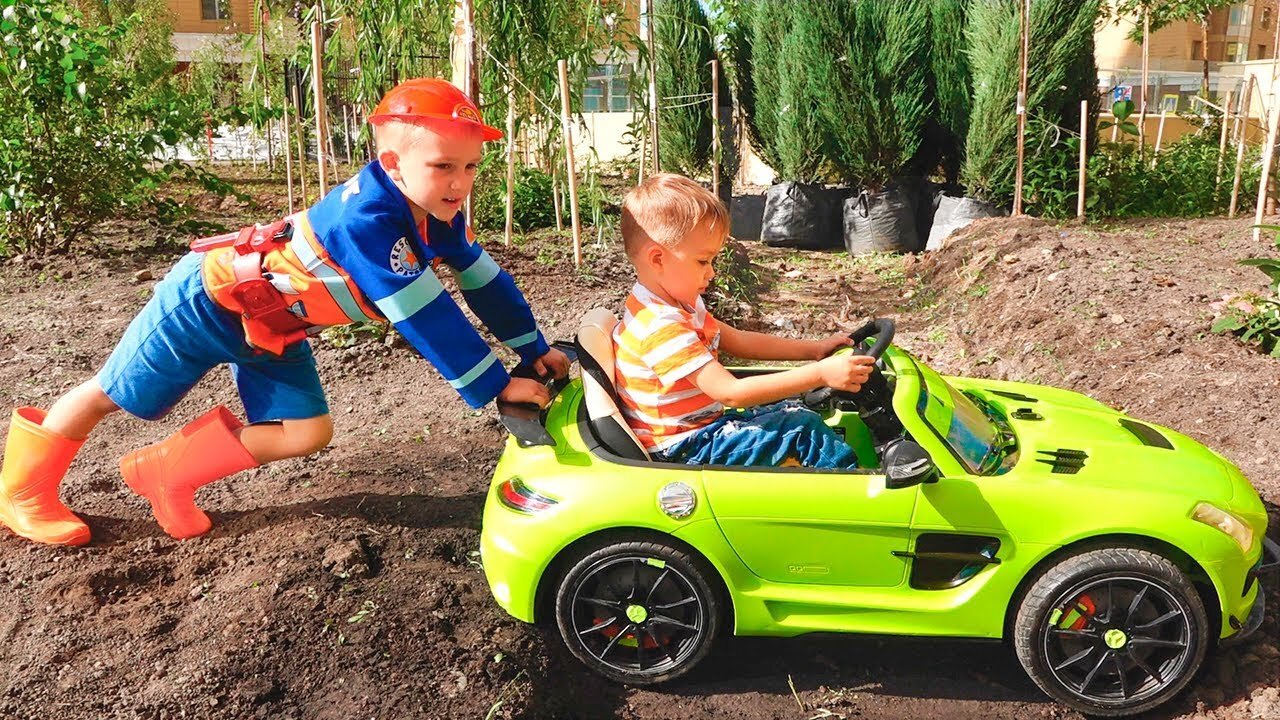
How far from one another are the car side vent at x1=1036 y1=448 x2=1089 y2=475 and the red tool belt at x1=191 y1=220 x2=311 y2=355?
213 cm

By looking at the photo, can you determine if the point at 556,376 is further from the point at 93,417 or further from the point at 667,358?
the point at 93,417

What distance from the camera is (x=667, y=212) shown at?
2666 mm

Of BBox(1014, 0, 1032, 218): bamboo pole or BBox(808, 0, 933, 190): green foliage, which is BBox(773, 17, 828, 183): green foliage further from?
BBox(1014, 0, 1032, 218): bamboo pole

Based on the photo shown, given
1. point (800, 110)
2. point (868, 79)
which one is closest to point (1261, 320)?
point (868, 79)

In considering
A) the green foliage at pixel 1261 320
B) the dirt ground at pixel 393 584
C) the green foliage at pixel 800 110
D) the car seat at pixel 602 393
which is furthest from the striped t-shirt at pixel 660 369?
the green foliage at pixel 800 110

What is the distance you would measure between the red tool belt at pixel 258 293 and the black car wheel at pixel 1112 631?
217cm

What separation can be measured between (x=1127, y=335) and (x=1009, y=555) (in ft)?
10.6

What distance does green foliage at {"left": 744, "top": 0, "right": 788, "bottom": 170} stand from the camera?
36.6 ft

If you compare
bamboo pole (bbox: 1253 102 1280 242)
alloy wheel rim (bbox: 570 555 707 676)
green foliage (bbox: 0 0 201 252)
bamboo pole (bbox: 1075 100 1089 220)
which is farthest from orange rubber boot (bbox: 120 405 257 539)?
bamboo pole (bbox: 1075 100 1089 220)

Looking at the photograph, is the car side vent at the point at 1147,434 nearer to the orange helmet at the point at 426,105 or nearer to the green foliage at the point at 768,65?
the orange helmet at the point at 426,105

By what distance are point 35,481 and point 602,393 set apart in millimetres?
1862

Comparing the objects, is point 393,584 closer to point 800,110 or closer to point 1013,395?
point 1013,395

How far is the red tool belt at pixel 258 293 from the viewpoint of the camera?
2.84 metres

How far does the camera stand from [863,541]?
8.39 ft
